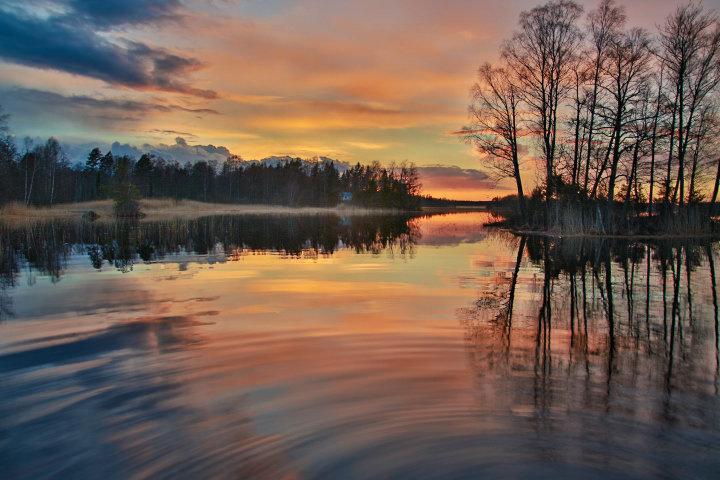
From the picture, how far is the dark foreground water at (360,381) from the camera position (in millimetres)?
3123

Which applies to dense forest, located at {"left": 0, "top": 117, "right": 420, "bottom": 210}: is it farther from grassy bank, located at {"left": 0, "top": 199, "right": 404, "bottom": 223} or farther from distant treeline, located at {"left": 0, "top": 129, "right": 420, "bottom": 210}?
grassy bank, located at {"left": 0, "top": 199, "right": 404, "bottom": 223}

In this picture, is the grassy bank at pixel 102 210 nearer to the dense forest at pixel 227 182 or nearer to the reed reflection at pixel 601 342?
the dense forest at pixel 227 182

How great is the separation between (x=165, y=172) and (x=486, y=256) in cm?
11562

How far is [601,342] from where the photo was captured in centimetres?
562

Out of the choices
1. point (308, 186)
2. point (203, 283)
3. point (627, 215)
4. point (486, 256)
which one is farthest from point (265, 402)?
point (308, 186)

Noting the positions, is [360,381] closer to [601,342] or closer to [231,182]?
[601,342]

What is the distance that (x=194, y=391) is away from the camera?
4250 mm

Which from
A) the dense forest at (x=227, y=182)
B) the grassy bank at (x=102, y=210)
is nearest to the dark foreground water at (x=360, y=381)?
the grassy bank at (x=102, y=210)

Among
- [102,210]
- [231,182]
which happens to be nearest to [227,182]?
[231,182]

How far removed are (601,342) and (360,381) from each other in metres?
3.25

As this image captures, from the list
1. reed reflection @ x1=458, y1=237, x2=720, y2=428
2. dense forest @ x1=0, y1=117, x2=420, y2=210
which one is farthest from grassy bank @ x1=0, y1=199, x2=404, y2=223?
reed reflection @ x1=458, y1=237, x2=720, y2=428

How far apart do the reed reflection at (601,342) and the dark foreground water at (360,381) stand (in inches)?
1.2

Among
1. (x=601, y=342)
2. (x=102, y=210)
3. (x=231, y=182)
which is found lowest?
(x=601, y=342)

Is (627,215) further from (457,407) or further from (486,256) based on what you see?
(457,407)
